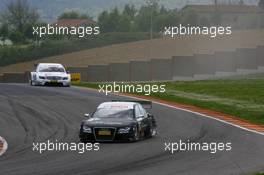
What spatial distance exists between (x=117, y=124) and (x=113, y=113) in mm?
1117

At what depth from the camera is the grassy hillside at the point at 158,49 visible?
84188mm

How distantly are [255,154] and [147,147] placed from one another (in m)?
3.26

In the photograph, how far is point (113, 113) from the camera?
2567cm

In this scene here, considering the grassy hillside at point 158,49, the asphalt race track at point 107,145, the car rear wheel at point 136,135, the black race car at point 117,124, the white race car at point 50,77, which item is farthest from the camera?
the grassy hillside at point 158,49

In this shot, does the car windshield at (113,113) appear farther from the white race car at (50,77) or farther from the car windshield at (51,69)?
the car windshield at (51,69)

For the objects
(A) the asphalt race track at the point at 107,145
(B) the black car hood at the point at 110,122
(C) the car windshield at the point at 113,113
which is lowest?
(A) the asphalt race track at the point at 107,145

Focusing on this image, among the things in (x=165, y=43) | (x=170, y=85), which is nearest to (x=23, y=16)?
(x=165, y=43)

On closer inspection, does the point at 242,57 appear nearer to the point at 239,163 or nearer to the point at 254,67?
the point at 254,67

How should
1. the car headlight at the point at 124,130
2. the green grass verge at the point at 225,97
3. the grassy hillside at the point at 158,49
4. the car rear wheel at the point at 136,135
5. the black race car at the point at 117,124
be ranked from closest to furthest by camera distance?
the black race car at the point at 117,124, the car headlight at the point at 124,130, the car rear wheel at the point at 136,135, the green grass verge at the point at 225,97, the grassy hillside at the point at 158,49

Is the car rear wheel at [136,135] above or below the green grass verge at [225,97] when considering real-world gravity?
above

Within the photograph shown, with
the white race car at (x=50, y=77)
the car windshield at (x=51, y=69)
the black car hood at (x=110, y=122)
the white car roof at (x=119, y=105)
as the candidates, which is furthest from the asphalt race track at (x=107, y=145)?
the car windshield at (x=51, y=69)

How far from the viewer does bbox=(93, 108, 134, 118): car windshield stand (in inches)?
1004

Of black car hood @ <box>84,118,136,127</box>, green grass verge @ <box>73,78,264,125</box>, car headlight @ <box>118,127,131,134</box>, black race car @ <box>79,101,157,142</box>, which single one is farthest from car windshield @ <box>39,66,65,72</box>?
car headlight @ <box>118,127,131,134</box>

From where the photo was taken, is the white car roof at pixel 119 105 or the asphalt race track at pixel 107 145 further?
the white car roof at pixel 119 105
